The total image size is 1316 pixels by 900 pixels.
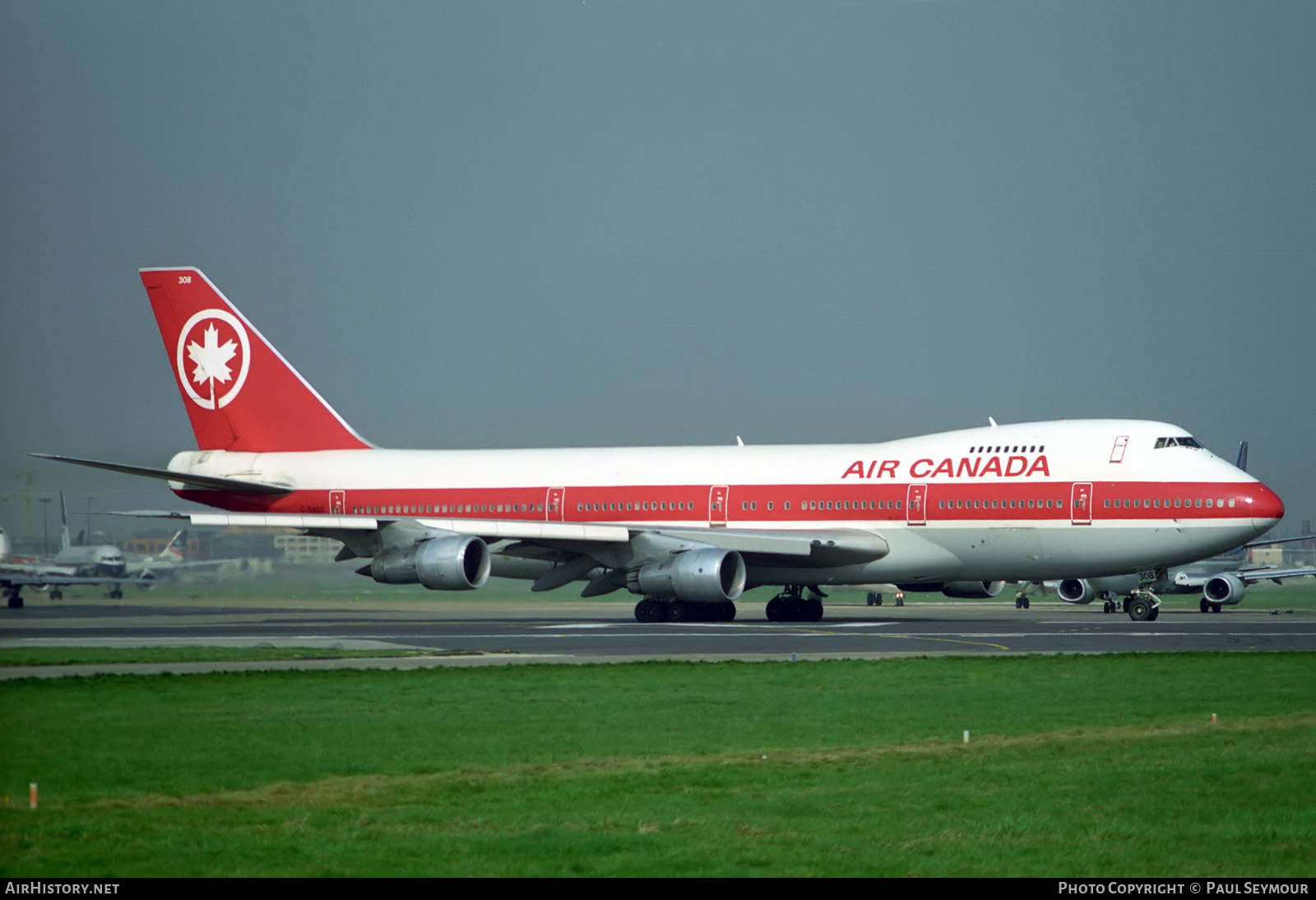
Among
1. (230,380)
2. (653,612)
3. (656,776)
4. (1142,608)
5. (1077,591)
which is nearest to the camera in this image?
(656,776)

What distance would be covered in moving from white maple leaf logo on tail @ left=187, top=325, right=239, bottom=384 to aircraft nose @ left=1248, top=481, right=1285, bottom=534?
29.8 metres

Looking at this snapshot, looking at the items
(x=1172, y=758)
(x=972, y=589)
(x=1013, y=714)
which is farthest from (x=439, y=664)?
(x=972, y=589)

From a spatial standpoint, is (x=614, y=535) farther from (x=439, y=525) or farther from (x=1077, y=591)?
(x=1077, y=591)

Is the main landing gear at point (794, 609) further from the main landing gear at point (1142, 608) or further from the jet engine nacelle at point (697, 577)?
the main landing gear at point (1142, 608)

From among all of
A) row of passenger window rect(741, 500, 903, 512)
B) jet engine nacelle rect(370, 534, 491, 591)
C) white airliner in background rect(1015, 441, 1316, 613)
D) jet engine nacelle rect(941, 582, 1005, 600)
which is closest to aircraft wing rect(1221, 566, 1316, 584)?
white airliner in background rect(1015, 441, 1316, 613)

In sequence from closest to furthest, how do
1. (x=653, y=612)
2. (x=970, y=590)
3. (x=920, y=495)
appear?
1. (x=920, y=495)
2. (x=653, y=612)
3. (x=970, y=590)

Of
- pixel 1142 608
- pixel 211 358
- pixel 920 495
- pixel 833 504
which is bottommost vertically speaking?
pixel 1142 608

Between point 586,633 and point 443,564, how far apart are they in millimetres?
6011

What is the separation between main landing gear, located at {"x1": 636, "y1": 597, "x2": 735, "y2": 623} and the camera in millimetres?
40438

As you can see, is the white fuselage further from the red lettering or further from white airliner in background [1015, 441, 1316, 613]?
white airliner in background [1015, 441, 1316, 613]

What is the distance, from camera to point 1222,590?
54.2m

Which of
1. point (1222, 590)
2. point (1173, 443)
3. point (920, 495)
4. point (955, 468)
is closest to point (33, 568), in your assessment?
point (920, 495)
